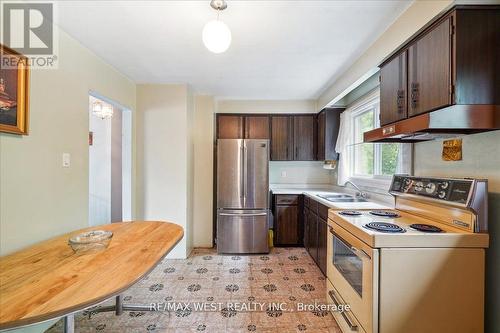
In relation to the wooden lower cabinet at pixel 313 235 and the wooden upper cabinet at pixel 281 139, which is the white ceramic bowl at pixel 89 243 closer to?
the wooden lower cabinet at pixel 313 235

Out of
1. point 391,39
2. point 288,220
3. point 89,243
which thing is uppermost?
point 391,39

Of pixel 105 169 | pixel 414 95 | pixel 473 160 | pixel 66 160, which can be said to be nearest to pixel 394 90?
pixel 414 95

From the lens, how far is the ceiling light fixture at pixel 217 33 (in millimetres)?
1519

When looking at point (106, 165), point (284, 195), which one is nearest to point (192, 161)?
point (284, 195)

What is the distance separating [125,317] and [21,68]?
6.76 feet

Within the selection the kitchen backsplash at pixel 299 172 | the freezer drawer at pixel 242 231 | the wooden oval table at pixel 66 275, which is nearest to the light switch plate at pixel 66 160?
the wooden oval table at pixel 66 275

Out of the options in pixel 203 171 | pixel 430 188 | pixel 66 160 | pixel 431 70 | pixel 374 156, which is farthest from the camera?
pixel 203 171

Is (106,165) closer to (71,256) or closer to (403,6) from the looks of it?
(71,256)

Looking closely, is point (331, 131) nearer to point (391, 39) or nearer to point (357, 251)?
point (391, 39)

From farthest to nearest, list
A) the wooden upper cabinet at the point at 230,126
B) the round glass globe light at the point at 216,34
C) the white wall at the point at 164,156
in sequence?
the wooden upper cabinet at the point at 230,126, the white wall at the point at 164,156, the round glass globe light at the point at 216,34

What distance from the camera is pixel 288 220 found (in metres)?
3.66

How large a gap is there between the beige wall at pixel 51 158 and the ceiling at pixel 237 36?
12.9 inches

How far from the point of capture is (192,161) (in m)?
3.68

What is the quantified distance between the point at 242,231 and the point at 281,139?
165cm
